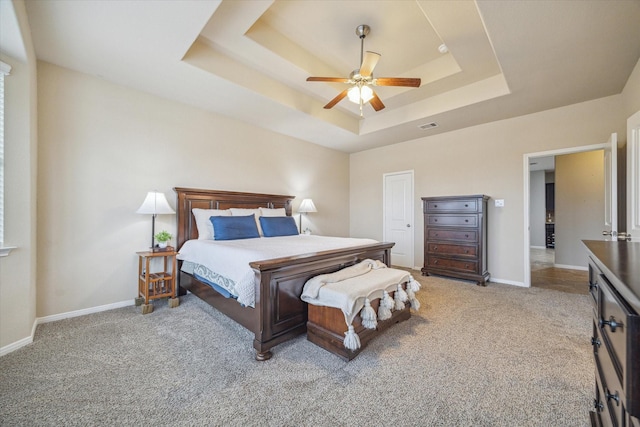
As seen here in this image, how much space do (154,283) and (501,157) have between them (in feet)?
17.8

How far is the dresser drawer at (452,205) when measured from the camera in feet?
13.4

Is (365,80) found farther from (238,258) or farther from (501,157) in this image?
(501,157)

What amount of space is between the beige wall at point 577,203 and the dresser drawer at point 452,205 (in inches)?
117

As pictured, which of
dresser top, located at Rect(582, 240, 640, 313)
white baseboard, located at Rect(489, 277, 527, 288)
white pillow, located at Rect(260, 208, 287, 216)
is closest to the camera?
dresser top, located at Rect(582, 240, 640, 313)

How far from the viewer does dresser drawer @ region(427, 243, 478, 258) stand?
4086 millimetres

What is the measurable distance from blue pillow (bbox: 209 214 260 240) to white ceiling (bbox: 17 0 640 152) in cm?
163

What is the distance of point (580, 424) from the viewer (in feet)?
4.57

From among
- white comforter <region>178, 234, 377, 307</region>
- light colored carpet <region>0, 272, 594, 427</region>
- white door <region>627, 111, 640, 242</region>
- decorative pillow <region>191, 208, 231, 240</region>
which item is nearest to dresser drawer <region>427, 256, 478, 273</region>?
light colored carpet <region>0, 272, 594, 427</region>

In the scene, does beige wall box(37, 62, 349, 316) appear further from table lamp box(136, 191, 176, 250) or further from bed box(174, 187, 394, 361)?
bed box(174, 187, 394, 361)

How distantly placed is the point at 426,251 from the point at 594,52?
3.17 metres

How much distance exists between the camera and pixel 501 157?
4246 mm

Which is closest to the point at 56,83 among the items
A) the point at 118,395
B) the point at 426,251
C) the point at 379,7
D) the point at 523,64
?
the point at 118,395

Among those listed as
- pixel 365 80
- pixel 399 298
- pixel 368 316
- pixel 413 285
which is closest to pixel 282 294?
pixel 368 316

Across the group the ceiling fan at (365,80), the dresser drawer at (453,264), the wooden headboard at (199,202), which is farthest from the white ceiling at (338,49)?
the dresser drawer at (453,264)
